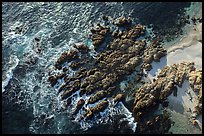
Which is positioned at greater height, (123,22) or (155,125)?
(123,22)

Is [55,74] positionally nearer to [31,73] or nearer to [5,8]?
[31,73]

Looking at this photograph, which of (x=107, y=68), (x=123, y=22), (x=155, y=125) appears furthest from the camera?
(x=123, y=22)

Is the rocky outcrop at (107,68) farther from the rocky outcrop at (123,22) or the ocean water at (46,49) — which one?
the ocean water at (46,49)

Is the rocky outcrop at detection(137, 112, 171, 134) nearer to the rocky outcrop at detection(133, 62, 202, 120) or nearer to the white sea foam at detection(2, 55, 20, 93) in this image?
the rocky outcrop at detection(133, 62, 202, 120)

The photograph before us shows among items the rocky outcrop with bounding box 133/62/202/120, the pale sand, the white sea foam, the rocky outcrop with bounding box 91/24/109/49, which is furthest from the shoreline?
the white sea foam

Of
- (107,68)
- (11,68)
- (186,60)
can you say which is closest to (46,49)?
(11,68)

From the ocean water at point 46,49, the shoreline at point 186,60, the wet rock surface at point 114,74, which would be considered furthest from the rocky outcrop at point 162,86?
the ocean water at point 46,49

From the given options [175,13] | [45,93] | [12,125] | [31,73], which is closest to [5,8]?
[31,73]

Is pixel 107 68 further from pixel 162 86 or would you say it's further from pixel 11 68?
pixel 11 68
